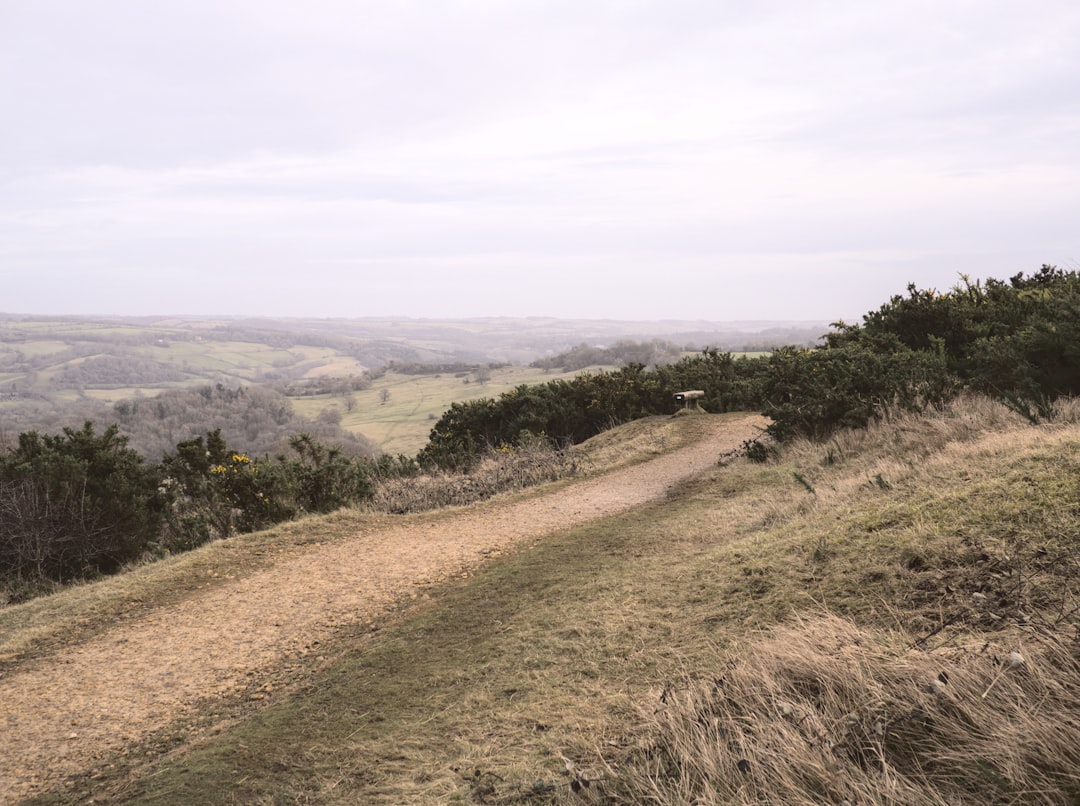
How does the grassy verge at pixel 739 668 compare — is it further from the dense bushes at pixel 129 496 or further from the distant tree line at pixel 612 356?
the distant tree line at pixel 612 356

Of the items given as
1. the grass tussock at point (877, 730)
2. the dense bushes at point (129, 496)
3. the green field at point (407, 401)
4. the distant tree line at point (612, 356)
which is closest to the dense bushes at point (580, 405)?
the dense bushes at point (129, 496)

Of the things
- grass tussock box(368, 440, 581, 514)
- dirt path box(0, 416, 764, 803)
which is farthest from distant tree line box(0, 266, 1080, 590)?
dirt path box(0, 416, 764, 803)

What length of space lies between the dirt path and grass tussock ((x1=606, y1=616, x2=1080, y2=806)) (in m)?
4.02

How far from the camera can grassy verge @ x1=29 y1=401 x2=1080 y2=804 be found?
95.3 inches

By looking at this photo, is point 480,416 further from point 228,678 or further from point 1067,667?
point 1067,667

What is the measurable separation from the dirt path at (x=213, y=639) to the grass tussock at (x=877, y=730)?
4.02 metres

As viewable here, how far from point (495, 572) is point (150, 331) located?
670 feet

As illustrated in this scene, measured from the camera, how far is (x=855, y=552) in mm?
4973

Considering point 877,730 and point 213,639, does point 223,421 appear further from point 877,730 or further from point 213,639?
point 877,730

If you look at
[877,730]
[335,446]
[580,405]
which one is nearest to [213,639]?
[877,730]

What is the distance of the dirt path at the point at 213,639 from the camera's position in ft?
15.9

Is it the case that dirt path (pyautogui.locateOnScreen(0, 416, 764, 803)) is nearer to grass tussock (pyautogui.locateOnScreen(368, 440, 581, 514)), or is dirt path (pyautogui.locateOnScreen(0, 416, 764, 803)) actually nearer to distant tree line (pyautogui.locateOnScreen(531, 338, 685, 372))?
grass tussock (pyautogui.locateOnScreen(368, 440, 581, 514))

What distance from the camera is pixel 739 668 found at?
11.1 feet

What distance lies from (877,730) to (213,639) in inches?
233
